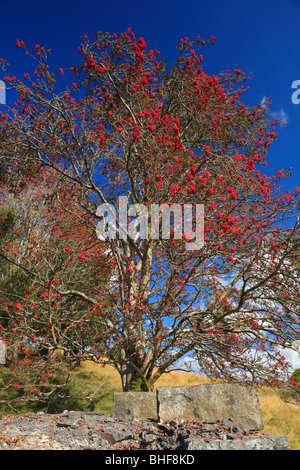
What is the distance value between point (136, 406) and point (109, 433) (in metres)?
1.08

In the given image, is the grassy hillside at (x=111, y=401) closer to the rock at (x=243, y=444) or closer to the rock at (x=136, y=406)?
the rock at (x=136, y=406)

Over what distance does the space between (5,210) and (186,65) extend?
11.2 meters

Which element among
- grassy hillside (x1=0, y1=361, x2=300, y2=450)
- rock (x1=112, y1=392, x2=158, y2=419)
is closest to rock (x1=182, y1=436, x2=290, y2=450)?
rock (x1=112, y1=392, x2=158, y2=419)

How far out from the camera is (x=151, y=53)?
945 cm

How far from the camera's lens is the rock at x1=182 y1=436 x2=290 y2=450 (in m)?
4.36

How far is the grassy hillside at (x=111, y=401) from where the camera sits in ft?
34.3

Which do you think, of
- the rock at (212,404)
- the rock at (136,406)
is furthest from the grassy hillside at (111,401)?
the rock at (212,404)

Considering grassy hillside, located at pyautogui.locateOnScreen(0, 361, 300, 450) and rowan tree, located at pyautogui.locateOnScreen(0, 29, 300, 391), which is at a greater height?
rowan tree, located at pyautogui.locateOnScreen(0, 29, 300, 391)

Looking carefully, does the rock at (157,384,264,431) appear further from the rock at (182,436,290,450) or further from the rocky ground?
the rock at (182,436,290,450)

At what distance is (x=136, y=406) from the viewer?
21.4 feet

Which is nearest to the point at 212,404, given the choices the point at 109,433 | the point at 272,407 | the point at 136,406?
the point at 136,406

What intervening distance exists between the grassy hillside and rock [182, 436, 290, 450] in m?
3.41

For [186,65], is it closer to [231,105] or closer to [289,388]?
[231,105]

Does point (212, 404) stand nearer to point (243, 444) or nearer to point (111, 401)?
point (243, 444)
